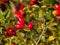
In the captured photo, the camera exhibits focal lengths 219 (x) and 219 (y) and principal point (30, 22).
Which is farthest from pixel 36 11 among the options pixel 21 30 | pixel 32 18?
pixel 21 30

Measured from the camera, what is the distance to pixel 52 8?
7.22ft

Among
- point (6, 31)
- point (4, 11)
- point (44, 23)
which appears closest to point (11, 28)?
point (6, 31)

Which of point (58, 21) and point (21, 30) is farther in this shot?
point (21, 30)

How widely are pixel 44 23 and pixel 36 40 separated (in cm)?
19

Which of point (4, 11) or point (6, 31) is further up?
point (4, 11)

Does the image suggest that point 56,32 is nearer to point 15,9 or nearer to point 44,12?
point 44,12

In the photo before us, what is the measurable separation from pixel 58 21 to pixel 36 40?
0.29 m

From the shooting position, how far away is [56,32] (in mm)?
2107

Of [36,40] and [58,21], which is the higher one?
[58,21]

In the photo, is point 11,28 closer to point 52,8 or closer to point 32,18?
point 32,18

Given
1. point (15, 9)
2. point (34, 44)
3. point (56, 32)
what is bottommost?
point (34, 44)

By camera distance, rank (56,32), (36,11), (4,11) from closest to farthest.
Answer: (56,32) → (36,11) → (4,11)

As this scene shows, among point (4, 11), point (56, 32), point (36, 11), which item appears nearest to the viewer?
point (56, 32)

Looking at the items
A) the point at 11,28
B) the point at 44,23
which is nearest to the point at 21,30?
the point at 11,28
